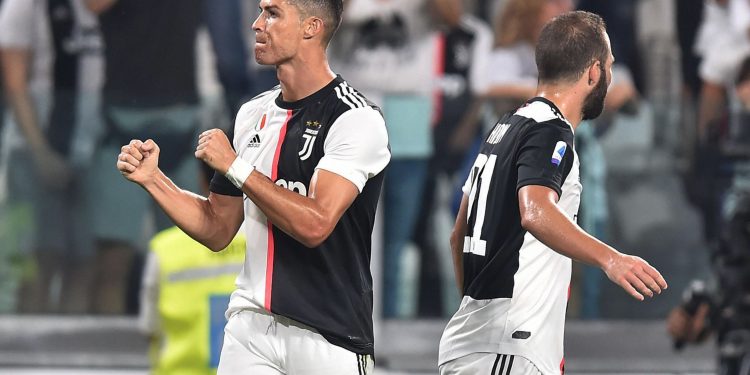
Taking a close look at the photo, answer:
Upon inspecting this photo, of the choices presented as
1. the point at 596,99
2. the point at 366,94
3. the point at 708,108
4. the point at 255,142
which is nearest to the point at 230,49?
the point at 366,94

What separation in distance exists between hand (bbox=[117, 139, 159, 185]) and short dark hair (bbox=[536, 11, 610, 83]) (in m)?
1.25

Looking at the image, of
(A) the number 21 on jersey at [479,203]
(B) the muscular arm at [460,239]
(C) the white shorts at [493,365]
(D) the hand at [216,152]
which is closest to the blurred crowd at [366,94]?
(B) the muscular arm at [460,239]

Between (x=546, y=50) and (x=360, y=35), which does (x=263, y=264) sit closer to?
(x=546, y=50)

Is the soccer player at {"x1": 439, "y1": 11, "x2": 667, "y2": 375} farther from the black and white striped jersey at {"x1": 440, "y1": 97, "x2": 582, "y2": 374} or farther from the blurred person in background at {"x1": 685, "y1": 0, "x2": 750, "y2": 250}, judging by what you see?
the blurred person in background at {"x1": 685, "y1": 0, "x2": 750, "y2": 250}

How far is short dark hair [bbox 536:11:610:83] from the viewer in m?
4.45

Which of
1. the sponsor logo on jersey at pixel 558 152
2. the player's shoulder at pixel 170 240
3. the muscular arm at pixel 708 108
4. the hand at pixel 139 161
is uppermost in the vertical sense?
the muscular arm at pixel 708 108

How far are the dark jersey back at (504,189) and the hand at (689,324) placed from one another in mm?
2132

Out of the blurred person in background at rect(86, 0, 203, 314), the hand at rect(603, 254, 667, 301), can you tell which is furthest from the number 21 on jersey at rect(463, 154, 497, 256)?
the blurred person in background at rect(86, 0, 203, 314)

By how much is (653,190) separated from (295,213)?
493cm

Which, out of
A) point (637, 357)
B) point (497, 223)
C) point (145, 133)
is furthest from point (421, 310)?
point (497, 223)

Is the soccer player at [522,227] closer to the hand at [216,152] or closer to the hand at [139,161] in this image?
the hand at [216,152]

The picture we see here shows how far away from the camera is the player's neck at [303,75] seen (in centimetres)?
437

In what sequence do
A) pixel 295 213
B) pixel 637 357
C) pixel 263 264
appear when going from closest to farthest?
1. pixel 295 213
2. pixel 263 264
3. pixel 637 357

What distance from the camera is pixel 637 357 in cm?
830
